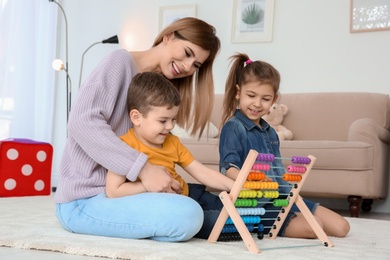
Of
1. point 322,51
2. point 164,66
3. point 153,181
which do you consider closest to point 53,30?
point 322,51

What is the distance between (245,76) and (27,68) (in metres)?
3.63

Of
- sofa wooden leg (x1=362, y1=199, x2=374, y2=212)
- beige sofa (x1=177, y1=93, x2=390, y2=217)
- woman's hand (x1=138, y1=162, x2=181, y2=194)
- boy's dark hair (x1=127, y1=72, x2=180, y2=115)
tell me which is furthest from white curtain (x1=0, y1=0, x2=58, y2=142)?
woman's hand (x1=138, y1=162, x2=181, y2=194)

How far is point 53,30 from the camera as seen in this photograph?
596 cm

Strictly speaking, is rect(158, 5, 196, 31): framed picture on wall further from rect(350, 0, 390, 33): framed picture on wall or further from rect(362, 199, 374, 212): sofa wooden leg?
rect(362, 199, 374, 212): sofa wooden leg

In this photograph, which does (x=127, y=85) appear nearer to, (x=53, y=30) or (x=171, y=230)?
(x=171, y=230)

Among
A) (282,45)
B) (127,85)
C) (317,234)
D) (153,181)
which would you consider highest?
(282,45)

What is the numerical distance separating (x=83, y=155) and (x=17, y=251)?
0.47 metres

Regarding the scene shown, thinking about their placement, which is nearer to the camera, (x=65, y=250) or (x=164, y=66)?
(x=65, y=250)

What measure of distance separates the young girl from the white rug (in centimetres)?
9

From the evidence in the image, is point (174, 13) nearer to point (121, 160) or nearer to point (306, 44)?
point (306, 44)

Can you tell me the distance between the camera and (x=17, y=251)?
166 centimetres

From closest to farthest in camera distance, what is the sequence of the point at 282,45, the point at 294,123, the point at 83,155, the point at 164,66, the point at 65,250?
the point at 65,250 < the point at 83,155 < the point at 164,66 < the point at 294,123 < the point at 282,45

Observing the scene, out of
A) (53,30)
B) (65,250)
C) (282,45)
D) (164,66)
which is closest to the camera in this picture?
(65,250)

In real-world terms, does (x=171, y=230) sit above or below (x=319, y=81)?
below
